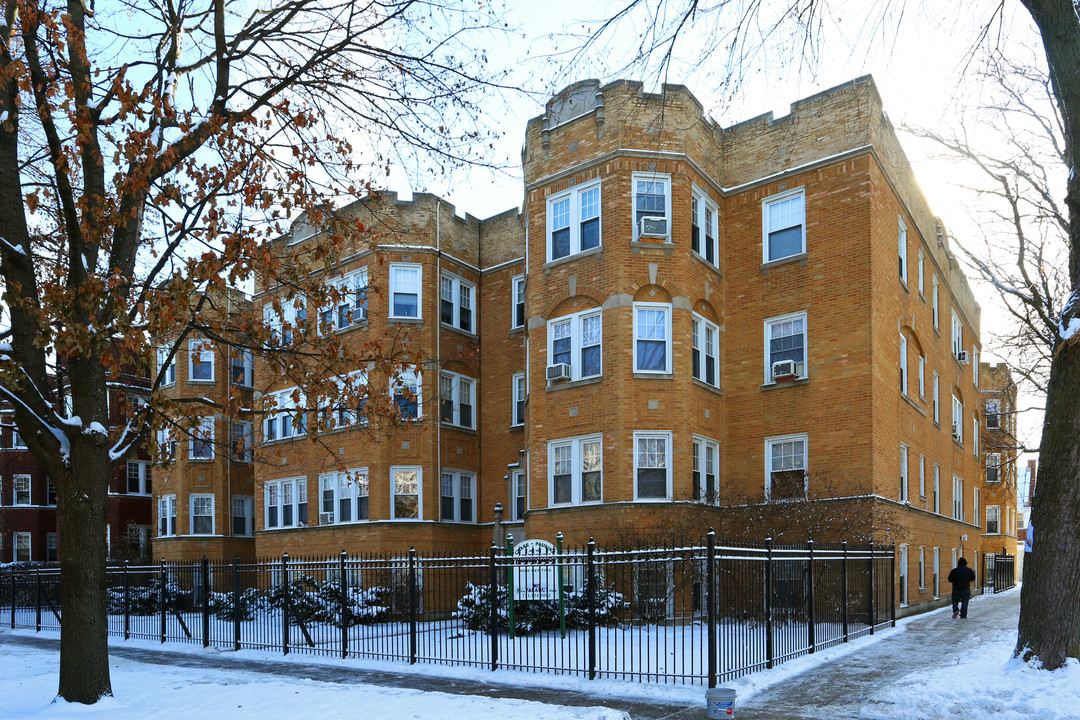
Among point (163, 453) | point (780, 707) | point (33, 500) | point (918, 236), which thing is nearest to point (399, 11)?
point (163, 453)

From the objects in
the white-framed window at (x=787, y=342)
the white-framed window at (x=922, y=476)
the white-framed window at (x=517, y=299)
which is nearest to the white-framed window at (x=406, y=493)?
the white-framed window at (x=517, y=299)

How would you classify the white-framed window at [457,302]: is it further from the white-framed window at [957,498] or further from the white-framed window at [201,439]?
the white-framed window at [957,498]

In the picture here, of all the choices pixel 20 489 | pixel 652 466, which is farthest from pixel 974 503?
pixel 20 489

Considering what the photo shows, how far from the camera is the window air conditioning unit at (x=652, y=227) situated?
Answer: 22.4m

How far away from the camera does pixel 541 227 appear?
24.3 m

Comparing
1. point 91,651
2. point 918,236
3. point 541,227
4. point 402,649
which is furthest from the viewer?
point 918,236

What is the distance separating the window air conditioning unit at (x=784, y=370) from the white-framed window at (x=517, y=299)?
30.2ft

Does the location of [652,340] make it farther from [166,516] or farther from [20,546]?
[20,546]

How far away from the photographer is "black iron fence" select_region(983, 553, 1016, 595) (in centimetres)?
3866

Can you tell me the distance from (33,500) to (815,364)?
40567mm

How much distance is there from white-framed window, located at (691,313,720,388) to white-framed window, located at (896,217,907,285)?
5772 mm

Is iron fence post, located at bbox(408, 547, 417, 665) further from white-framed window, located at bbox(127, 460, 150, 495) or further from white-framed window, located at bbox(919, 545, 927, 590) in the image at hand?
white-framed window, located at bbox(127, 460, 150, 495)

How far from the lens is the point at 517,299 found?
2961 centimetres

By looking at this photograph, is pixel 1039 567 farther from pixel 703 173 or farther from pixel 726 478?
pixel 703 173
